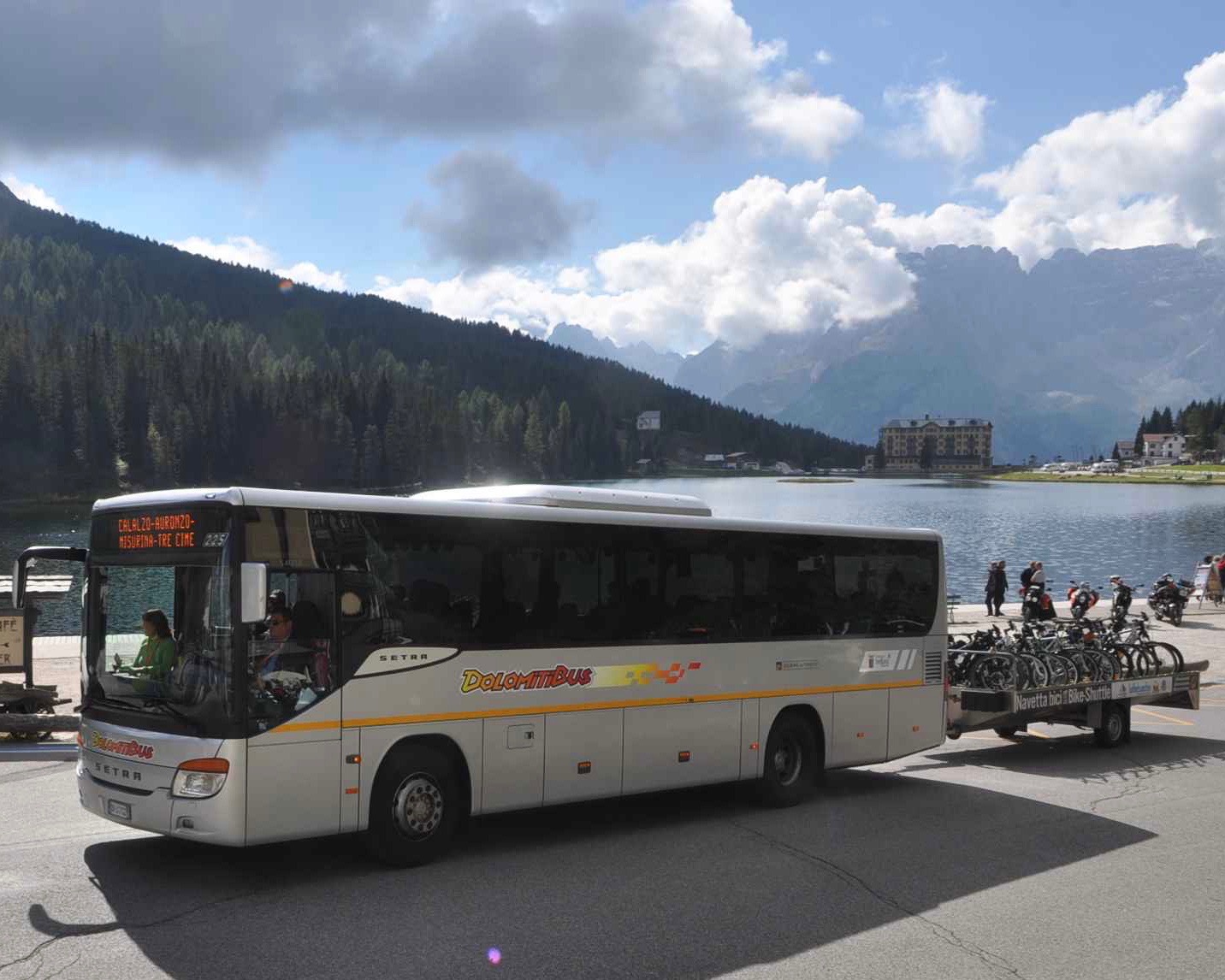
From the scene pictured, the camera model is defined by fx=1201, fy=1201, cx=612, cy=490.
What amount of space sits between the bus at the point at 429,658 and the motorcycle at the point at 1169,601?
82.3 feet

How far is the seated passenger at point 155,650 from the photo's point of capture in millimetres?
8938

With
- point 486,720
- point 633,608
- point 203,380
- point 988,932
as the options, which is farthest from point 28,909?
point 203,380

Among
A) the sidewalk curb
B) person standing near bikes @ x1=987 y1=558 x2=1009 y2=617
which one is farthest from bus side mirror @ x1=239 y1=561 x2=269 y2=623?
person standing near bikes @ x1=987 y1=558 x2=1009 y2=617

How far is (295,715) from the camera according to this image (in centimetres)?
882

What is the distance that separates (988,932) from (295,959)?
449 centimetres

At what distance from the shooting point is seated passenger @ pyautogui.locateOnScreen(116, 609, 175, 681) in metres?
8.94

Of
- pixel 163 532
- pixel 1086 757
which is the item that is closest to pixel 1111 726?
pixel 1086 757

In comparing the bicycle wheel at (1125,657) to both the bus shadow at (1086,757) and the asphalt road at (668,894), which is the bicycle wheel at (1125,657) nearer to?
the bus shadow at (1086,757)

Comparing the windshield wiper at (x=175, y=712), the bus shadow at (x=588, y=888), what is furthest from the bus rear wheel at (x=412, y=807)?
the windshield wiper at (x=175, y=712)

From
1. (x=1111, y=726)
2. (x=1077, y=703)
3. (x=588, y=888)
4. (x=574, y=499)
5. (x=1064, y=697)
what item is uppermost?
(x=574, y=499)

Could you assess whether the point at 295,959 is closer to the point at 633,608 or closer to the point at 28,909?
the point at 28,909

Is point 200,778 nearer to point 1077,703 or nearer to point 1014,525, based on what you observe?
point 1077,703

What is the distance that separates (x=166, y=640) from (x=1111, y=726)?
13.6m

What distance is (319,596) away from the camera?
909cm
